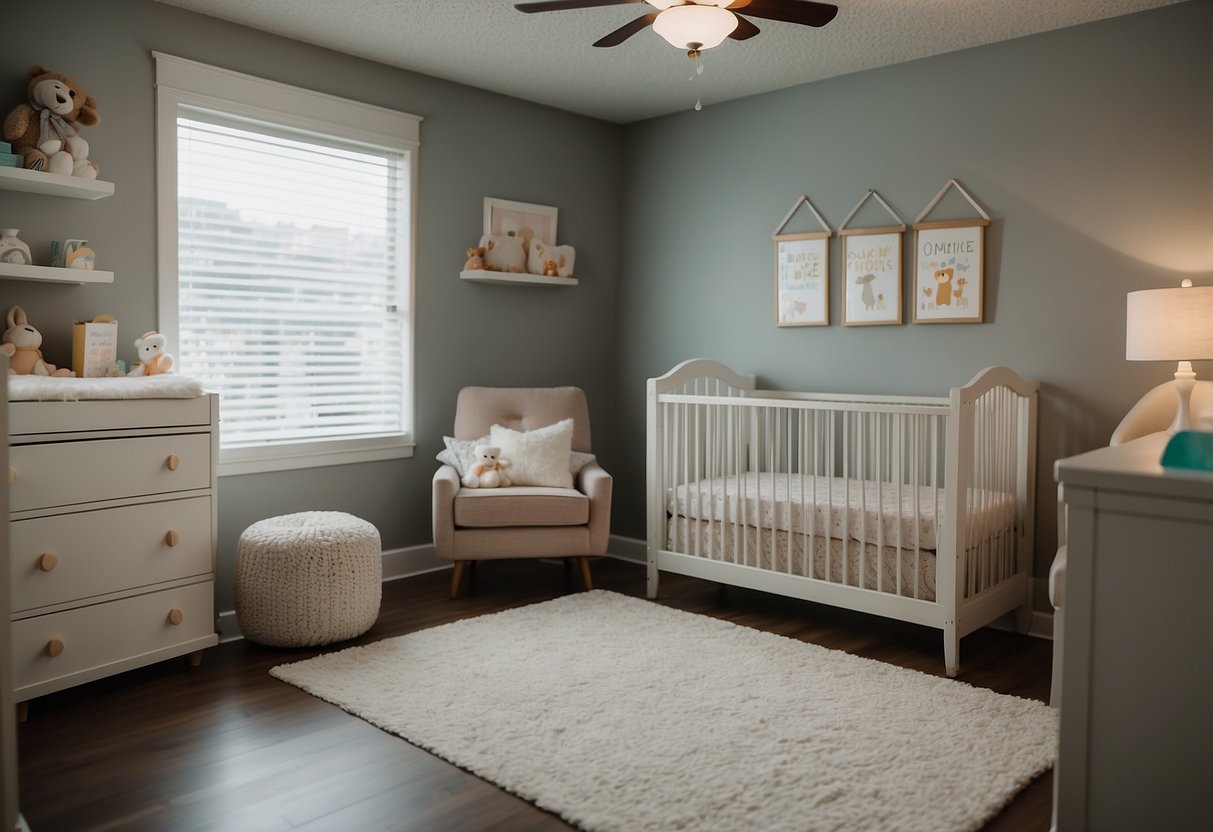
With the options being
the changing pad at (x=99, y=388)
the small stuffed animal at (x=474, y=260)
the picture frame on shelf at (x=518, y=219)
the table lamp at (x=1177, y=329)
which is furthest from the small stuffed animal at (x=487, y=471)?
the table lamp at (x=1177, y=329)

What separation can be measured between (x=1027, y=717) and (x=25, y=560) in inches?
107

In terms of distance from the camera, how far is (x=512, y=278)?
4.18 metres

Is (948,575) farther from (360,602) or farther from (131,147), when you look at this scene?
(131,147)

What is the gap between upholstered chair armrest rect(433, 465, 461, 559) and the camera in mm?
3551

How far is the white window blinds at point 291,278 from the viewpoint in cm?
333

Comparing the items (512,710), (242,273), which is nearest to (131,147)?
(242,273)

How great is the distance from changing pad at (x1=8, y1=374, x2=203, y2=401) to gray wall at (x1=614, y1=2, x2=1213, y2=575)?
246 centimetres

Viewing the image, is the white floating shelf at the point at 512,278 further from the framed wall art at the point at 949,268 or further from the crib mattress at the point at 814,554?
the framed wall art at the point at 949,268

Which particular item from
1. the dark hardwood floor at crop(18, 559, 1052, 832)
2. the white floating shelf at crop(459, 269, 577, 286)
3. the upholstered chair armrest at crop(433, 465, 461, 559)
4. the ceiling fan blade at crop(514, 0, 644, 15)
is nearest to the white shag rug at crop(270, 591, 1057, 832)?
the dark hardwood floor at crop(18, 559, 1052, 832)

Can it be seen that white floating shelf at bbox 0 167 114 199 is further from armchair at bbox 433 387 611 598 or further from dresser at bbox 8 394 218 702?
armchair at bbox 433 387 611 598

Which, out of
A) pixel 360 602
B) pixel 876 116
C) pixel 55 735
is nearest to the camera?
pixel 55 735

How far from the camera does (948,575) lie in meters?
2.88

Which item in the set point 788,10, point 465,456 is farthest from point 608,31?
point 465,456

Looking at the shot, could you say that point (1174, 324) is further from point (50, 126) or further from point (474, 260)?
point (50, 126)
